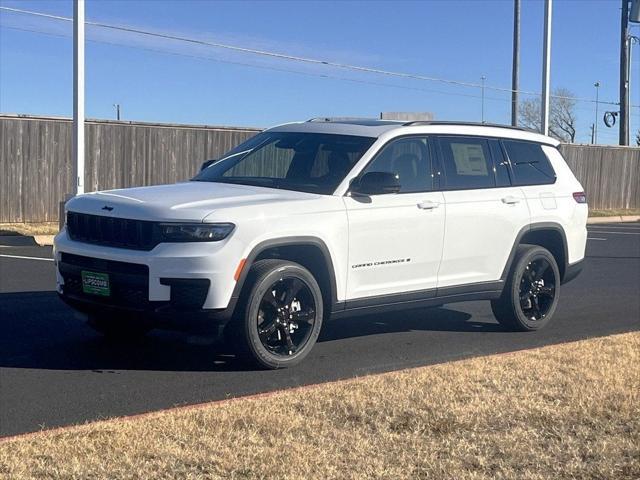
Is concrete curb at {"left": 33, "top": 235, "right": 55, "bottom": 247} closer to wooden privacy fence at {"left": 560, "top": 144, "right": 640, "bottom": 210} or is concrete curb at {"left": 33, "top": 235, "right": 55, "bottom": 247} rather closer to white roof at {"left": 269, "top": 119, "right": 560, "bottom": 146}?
white roof at {"left": 269, "top": 119, "right": 560, "bottom": 146}

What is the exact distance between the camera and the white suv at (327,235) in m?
6.51

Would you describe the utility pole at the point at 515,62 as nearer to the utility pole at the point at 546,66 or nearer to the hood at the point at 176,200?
the utility pole at the point at 546,66

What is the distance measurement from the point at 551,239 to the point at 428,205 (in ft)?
6.48

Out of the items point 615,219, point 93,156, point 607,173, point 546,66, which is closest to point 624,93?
point 607,173

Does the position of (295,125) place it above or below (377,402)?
above

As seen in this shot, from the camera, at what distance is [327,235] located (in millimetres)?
7078

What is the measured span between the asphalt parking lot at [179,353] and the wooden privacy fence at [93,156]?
27.0 feet

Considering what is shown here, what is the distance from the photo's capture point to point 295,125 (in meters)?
8.38

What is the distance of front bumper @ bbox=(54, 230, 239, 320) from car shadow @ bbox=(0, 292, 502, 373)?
0.28 meters

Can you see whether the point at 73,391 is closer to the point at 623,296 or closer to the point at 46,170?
the point at 623,296

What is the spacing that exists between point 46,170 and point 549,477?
16.6 meters

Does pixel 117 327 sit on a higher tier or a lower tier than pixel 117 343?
higher

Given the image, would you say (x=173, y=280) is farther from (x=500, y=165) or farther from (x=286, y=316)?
(x=500, y=165)

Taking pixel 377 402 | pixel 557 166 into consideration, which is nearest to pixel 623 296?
pixel 557 166
